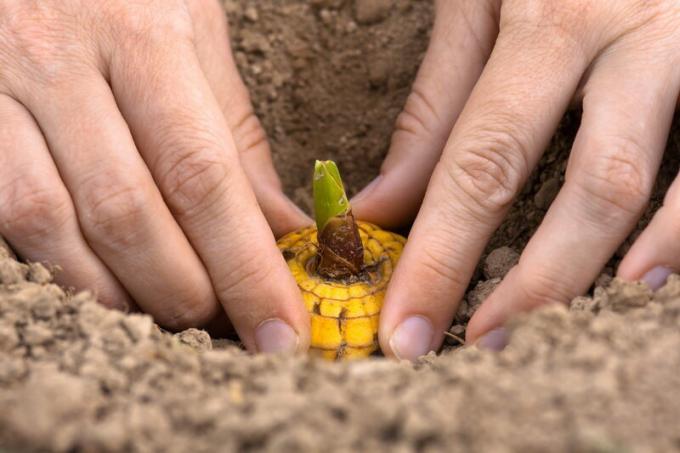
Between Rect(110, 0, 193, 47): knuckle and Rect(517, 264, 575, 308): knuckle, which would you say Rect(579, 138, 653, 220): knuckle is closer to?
Rect(517, 264, 575, 308): knuckle

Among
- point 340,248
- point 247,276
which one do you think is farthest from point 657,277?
point 247,276

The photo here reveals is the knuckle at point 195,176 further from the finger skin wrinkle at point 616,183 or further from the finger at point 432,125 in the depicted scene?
the finger skin wrinkle at point 616,183

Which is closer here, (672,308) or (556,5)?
(672,308)


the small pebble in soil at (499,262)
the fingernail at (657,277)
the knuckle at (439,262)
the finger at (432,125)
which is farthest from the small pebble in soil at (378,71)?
the fingernail at (657,277)

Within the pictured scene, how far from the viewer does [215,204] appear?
1.99 metres

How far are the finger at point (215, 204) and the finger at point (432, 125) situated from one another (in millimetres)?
557

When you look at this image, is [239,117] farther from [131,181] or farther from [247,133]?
[131,181]

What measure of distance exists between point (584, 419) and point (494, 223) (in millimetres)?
1035

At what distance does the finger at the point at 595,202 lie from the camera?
1.87 metres

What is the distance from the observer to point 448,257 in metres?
2.05

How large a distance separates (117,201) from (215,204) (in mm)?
241

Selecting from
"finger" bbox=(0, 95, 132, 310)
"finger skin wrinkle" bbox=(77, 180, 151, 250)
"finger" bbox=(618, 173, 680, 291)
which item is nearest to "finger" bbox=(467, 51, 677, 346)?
"finger" bbox=(618, 173, 680, 291)

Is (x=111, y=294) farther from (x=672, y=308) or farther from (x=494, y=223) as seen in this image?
(x=672, y=308)

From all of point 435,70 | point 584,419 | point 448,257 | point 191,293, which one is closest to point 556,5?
point 435,70
